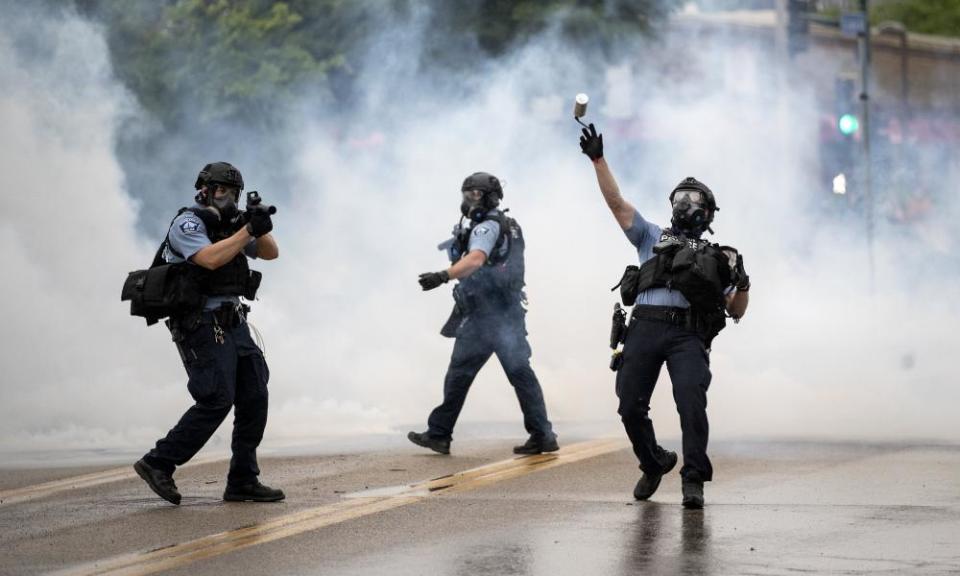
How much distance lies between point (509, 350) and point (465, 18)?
8.83 metres

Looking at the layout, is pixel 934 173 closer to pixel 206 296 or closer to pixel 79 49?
pixel 79 49

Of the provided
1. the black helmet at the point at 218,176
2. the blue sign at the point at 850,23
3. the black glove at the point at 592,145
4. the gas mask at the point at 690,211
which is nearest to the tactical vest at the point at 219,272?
the black helmet at the point at 218,176

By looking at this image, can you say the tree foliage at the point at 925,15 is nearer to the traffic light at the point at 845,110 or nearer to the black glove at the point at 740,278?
the traffic light at the point at 845,110

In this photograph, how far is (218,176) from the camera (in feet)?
29.1

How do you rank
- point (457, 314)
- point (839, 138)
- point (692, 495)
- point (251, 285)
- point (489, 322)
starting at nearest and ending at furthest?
point (692, 495) < point (251, 285) < point (489, 322) < point (457, 314) < point (839, 138)

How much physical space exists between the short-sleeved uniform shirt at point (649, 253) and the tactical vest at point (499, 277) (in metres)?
2.31

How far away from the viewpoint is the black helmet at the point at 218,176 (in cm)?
888

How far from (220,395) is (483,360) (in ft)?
8.86

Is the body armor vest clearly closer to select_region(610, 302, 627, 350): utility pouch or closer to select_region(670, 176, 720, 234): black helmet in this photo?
select_region(670, 176, 720, 234): black helmet

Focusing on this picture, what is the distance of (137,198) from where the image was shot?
60.1ft

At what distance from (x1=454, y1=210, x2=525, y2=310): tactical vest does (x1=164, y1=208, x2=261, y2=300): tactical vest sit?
2.38 meters

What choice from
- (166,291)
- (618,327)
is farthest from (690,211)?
(166,291)

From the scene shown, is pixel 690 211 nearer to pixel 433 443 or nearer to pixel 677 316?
pixel 677 316

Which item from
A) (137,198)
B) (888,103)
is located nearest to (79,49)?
(137,198)
